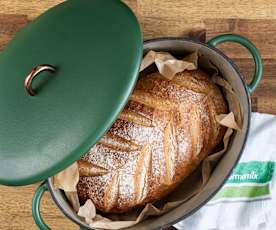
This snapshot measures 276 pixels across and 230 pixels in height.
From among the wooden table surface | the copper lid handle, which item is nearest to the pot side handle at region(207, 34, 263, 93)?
the wooden table surface

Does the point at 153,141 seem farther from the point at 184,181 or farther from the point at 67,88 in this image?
the point at 67,88

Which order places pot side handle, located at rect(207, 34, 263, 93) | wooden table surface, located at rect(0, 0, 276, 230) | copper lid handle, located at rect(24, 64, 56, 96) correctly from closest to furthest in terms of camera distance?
copper lid handle, located at rect(24, 64, 56, 96), pot side handle, located at rect(207, 34, 263, 93), wooden table surface, located at rect(0, 0, 276, 230)

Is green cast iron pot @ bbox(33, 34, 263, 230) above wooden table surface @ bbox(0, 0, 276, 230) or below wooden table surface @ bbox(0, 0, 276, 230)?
below

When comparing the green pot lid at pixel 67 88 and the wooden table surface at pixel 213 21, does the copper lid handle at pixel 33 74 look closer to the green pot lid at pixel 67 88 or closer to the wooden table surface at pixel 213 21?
the green pot lid at pixel 67 88

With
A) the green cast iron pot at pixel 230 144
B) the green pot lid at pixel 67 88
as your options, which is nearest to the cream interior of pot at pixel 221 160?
the green cast iron pot at pixel 230 144

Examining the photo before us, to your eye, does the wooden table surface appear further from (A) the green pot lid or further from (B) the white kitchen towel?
(A) the green pot lid

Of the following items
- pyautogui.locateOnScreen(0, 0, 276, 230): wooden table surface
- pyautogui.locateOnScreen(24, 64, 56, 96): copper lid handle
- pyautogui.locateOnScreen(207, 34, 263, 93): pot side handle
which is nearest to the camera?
pyautogui.locateOnScreen(24, 64, 56, 96): copper lid handle
